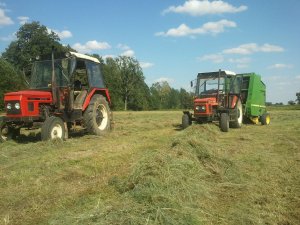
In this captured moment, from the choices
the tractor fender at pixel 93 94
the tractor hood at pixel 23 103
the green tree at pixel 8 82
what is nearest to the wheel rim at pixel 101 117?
the tractor fender at pixel 93 94

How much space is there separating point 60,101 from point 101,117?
1.98 metres

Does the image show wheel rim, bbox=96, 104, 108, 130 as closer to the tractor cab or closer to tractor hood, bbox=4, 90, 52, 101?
tractor hood, bbox=4, 90, 52, 101

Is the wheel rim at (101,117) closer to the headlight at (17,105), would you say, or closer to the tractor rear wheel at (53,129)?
the tractor rear wheel at (53,129)

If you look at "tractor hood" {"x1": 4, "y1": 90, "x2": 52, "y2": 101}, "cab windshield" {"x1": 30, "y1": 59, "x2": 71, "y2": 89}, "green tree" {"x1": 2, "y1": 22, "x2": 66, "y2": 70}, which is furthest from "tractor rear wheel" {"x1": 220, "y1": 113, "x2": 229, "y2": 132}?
"green tree" {"x1": 2, "y1": 22, "x2": 66, "y2": 70}

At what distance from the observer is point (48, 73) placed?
11000 mm

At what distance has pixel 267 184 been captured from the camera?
5.62 m

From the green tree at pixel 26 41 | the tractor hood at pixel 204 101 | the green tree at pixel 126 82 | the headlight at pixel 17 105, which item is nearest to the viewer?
the headlight at pixel 17 105

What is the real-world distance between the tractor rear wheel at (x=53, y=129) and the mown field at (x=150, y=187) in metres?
0.93

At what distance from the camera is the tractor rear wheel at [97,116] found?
11266mm

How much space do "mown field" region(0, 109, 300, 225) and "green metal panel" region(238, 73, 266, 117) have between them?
28.3 feet

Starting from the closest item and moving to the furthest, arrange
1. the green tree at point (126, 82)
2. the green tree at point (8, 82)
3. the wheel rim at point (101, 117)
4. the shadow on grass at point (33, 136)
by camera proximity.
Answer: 1. the shadow on grass at point (33, 136)
2. the wheel rim at point (101, 117)
3. the green tree at point (8, 82)
4. the green tree at point (126, 82)

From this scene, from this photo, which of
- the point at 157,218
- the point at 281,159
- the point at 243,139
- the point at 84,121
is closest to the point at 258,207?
the point at 157,218

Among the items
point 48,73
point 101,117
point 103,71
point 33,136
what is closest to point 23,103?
point 48,73

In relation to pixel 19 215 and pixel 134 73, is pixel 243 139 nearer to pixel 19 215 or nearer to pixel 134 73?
pixel 19 215
